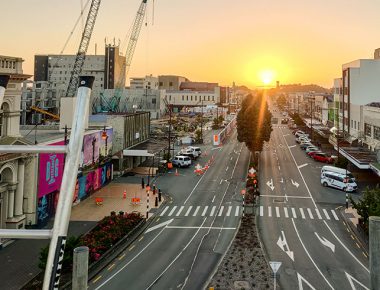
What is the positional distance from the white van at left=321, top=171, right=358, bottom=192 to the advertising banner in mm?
32917

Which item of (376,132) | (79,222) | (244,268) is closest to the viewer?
(244,268)

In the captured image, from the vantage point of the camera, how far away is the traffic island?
67.7 ft

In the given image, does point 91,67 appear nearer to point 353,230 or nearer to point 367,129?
point 367,129

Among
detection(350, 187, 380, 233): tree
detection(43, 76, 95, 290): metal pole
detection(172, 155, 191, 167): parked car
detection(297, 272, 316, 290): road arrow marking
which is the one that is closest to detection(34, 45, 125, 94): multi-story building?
detection(172, 155, 191, 167): parked car

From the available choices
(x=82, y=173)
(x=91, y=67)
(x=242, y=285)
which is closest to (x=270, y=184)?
(x=82, y=173)

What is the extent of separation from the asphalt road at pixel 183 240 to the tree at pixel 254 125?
31.2ft

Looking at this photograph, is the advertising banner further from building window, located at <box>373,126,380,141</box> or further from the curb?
building window, located at <box>373,126,380,141</box>

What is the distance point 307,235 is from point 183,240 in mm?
10306

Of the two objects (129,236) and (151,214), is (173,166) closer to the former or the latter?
(151,214)

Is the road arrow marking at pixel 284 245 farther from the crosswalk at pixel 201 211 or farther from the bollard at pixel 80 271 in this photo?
the bollard at pixel 80 271

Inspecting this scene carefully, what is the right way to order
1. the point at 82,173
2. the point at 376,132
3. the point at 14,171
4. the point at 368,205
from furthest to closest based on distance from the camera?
the point at 376,132 < the point at 82,173 < the point at 368,205 < the point at 14,171

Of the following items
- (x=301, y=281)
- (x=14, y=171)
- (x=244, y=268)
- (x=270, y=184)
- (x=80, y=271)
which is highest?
(x=80, y=271)

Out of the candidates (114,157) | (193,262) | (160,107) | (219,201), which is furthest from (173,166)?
(160,107)

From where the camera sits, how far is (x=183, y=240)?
28562mm
